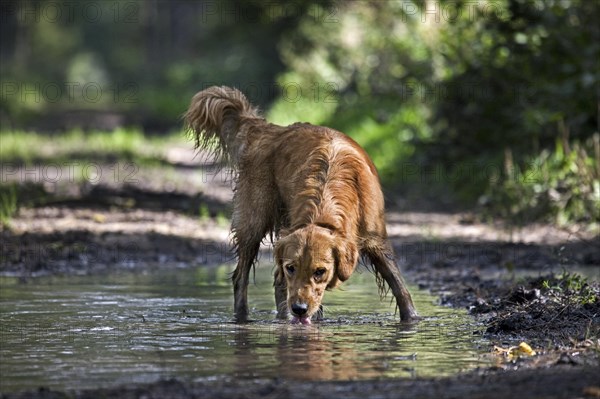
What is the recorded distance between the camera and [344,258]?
711 centimetres

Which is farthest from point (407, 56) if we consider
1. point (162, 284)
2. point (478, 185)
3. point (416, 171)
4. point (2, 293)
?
point (2, 293)

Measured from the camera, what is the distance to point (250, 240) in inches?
331

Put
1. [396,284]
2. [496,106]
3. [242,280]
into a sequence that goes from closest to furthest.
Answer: [396,284] → [242,280] → [496,106]

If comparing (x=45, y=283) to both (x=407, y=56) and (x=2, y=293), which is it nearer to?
(x=2, y=293)

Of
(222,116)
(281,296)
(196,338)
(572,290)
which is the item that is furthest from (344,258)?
(222,116)

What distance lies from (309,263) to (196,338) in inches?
34.3

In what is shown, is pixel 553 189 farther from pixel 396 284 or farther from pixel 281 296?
pixel 281 296

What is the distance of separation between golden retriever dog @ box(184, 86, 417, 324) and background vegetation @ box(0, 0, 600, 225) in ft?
15.7

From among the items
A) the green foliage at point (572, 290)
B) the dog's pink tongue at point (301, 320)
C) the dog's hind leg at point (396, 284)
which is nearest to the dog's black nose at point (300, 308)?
the dog's pink tongue at point (301, 320)

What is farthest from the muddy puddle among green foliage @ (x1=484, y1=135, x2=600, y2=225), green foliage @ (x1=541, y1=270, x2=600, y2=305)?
green foliage @ (x1=484, y1=135, x2=600, y2=225)

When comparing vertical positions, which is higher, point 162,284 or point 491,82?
point 491,82

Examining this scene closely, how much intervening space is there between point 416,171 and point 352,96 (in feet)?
23.8

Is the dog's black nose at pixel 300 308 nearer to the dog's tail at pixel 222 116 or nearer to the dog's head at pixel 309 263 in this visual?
the dog's head at pixel 309 263

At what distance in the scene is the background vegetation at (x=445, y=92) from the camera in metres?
13.4
